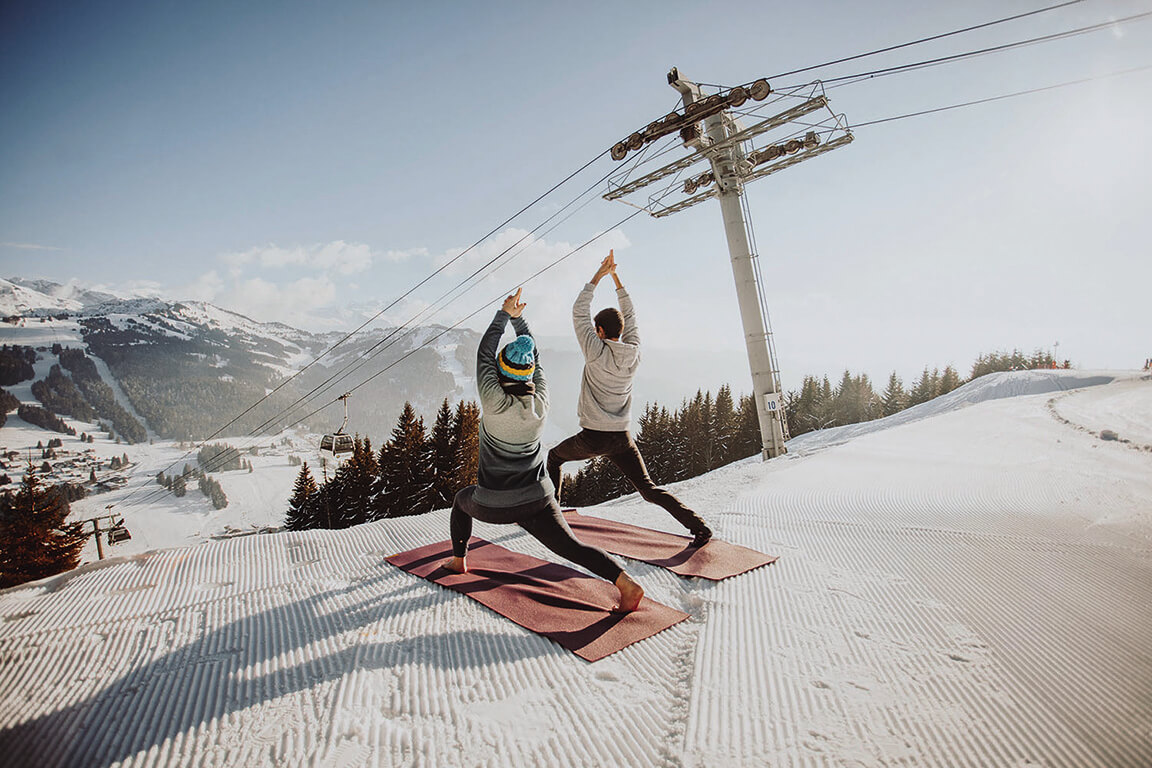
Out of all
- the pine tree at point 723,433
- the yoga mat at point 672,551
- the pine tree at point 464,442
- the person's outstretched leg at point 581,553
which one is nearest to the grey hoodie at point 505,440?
the person's outstretched leg at point 581,553

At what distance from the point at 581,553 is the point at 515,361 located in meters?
1.43

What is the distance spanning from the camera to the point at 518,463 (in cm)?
354

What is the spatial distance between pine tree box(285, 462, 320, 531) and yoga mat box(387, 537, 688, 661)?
34220 mm

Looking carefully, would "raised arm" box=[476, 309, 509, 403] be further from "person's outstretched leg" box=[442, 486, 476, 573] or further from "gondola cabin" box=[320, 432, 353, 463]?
"gondola cabin" box=[320, 432, 353, 463]

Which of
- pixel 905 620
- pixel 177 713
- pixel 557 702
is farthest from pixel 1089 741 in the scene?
pixel 177 713

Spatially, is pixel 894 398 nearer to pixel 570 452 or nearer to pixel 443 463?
pixel 443 463

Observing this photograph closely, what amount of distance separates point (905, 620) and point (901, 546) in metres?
1.36

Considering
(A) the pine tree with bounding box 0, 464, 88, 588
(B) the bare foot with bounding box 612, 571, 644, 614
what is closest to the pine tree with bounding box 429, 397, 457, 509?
(A) the pine tree with bounding box 0, 464, 88, 588

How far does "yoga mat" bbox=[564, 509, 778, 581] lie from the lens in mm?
4035

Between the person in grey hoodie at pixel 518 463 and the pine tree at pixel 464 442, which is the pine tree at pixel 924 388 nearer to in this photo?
the pine tree at pixel 464 442

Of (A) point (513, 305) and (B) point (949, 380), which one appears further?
(B) point (949, 380)

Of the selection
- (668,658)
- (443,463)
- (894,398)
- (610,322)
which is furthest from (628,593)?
(894,398)

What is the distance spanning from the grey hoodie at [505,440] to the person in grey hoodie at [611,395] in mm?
1175

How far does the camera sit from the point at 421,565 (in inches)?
172
